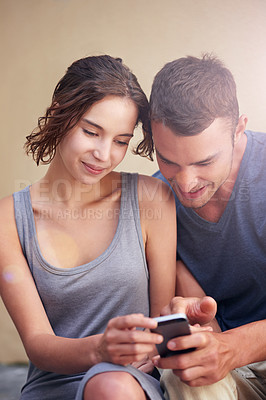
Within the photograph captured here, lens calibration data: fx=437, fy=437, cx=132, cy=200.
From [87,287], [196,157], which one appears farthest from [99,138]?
[87,287]

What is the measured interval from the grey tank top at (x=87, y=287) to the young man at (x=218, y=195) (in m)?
0.18

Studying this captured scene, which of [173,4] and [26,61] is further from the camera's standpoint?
Result: [26,61]

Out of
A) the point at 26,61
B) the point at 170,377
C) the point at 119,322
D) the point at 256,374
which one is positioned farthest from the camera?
the point at 26,61

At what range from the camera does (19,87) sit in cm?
173

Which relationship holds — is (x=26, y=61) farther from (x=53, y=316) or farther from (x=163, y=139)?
(x=53, y=316)

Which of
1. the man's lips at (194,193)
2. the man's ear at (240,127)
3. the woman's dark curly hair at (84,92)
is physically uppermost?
the woman's dark curly hair at (84,92)

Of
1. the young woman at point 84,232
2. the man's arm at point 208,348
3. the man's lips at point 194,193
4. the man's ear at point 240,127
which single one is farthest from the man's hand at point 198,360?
the man's ear at point 240,127

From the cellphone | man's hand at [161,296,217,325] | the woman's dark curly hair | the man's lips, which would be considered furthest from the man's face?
the cellphone

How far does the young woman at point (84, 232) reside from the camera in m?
1.02

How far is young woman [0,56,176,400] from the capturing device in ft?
3.34

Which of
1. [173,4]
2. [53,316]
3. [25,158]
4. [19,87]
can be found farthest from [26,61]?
[53,316]

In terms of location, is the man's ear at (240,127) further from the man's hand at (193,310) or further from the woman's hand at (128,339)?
the woman's hand at (128,339)

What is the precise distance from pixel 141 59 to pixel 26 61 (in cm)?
49

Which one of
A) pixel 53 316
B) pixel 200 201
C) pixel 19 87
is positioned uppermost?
pixel 19 87
